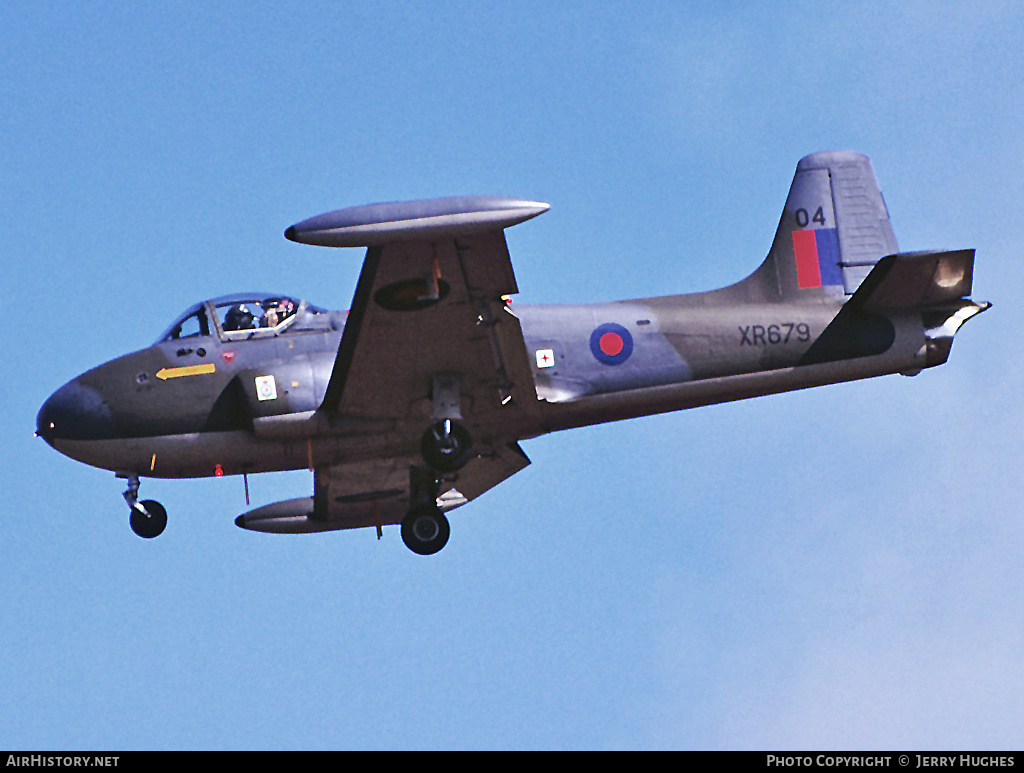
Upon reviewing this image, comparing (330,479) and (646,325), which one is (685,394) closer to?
(646,325)

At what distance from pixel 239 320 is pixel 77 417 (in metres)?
2.29

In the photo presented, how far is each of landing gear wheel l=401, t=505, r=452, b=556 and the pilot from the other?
325 cm

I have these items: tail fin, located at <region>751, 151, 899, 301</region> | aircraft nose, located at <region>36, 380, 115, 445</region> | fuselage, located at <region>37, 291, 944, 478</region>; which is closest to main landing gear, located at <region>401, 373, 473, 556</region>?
fuselage, located at <region>37, 291, 944, 478</region>

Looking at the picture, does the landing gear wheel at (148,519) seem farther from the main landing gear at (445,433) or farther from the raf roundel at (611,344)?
the raf roundel at (611,344)

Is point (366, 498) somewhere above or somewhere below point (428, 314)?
below

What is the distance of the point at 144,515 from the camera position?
1911 cm

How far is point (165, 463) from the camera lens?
61.9ft

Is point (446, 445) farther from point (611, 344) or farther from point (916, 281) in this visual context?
point (916, 281)

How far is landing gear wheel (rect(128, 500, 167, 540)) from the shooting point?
19.1 metres

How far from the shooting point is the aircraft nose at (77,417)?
18781mm

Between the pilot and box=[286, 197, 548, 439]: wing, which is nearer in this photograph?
box=[286, 197, 548, 439]: wing
